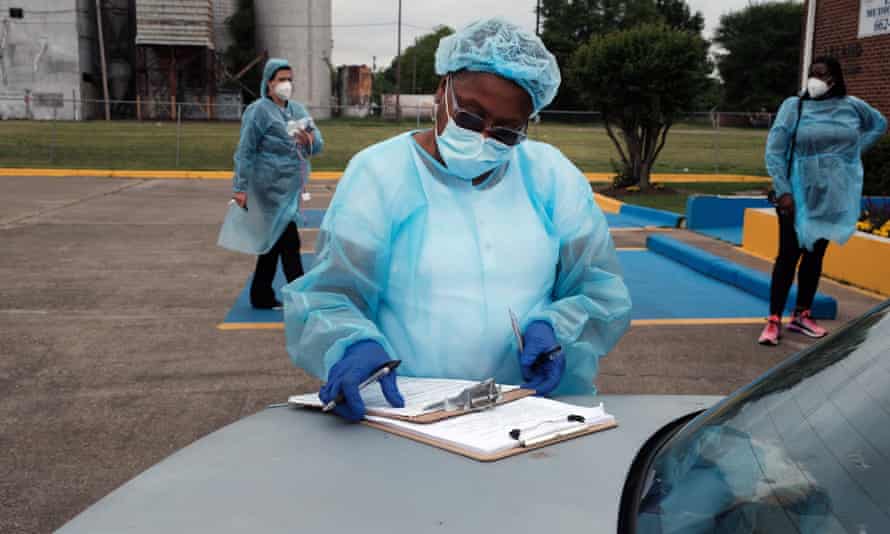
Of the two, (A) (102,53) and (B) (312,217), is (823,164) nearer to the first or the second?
(B) (312,217)

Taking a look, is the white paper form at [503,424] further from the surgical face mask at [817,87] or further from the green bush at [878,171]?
the green bush at [878,171]

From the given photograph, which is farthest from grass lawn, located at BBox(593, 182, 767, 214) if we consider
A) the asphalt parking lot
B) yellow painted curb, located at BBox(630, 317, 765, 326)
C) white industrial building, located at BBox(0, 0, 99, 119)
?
white industrial building, located at BBox(0, 0, 99, 119)

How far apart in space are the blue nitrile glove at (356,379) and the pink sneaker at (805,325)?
4909 millimetres

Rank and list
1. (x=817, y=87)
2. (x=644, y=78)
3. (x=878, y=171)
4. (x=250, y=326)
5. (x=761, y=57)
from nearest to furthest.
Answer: (x=817, y=87) < (x=250, y=326) < (x=878, y=171) < (x=644, y=78) < (x=761, y=57)

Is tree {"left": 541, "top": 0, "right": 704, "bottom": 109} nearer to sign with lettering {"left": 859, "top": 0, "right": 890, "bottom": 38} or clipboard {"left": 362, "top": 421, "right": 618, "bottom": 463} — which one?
sign with lettering {"left": 859, "top": 0, "right": 890, "bottom": 38}

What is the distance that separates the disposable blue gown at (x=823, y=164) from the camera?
5.85 m

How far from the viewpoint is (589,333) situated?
2238 mm

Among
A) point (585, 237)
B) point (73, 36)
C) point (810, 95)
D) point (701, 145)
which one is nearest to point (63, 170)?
point (810, 95)

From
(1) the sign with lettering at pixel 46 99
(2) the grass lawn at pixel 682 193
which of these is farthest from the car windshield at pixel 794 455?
(1) the sign with lettering at pixel 46 99

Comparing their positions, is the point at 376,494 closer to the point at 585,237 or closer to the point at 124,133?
the point at 585,237

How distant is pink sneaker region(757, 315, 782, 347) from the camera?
5.89 m

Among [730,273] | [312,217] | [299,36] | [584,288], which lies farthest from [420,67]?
[584,288]

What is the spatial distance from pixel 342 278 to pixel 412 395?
32 cm

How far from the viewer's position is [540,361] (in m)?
2.07
